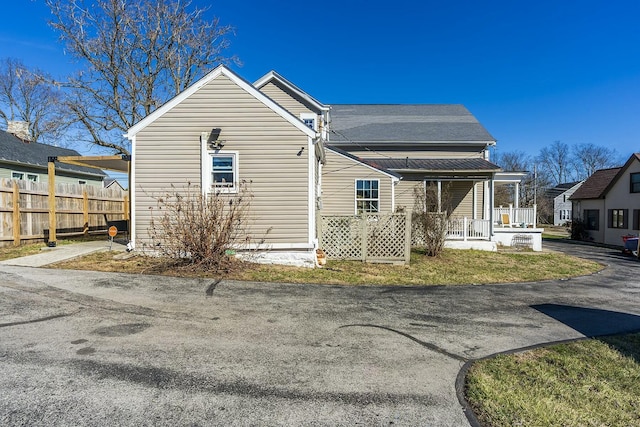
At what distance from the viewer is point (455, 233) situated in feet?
52.6

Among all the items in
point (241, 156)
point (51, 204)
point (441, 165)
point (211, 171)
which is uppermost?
point (441, 165)

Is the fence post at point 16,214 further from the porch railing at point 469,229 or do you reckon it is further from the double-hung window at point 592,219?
the double-hung window at point 592,219

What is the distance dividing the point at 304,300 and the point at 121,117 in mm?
18981

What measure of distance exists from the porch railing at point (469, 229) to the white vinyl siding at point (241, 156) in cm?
858

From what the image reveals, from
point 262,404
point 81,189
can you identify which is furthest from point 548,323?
point 81,189

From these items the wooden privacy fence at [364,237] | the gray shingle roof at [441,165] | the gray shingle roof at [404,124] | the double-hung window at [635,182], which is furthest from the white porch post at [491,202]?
the double-hung window at [635,182]

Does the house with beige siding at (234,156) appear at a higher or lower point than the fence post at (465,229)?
higher

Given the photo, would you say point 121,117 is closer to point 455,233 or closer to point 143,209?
point 143,209

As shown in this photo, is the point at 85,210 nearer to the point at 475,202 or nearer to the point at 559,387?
the point at 559,387

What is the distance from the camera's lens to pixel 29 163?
20031mm

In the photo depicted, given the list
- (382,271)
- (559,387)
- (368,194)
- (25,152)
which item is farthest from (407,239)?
(25,152)

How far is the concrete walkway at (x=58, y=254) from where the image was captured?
29.1ft

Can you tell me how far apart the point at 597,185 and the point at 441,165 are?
66.4ft

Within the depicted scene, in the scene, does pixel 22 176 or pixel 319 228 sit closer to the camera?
pixel 319 228
